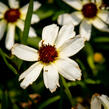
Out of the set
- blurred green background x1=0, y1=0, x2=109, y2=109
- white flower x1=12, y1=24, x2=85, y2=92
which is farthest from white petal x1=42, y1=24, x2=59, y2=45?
blurred green background x1=0, y1=0, x2=109, y2=109

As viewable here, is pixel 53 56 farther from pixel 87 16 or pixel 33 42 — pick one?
pixel 87 16

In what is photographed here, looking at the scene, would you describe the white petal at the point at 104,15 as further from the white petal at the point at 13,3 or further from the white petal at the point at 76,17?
the white petal at the point at 13,3

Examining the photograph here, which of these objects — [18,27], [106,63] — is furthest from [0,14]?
[106,63]

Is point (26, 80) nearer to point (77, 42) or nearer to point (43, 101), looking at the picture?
point (77, 42)

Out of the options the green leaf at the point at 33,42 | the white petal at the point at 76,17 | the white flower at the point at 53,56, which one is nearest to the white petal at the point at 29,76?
the white flower at the point at 53,56

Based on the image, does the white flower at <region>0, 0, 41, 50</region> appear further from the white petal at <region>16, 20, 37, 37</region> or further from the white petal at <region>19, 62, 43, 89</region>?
the white petal at <region>19, 62, 43, 89</region>

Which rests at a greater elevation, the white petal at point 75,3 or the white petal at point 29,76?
the white petal at point 75,3

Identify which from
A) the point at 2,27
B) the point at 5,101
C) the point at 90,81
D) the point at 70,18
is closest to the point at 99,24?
the point at 70,18
